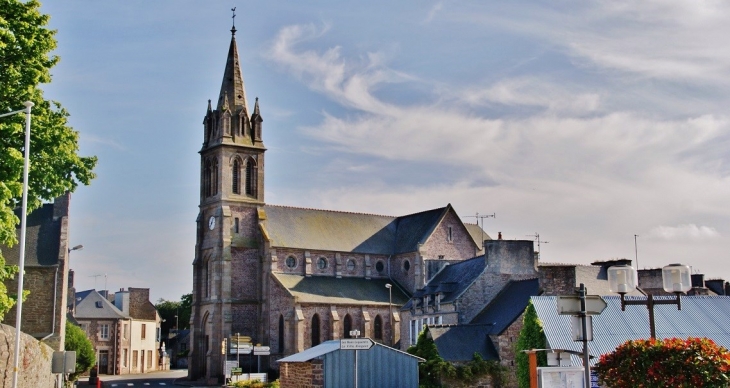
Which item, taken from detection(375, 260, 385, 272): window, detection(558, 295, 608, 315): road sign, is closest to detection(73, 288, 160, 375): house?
detection(375, 260, 385, 272): window

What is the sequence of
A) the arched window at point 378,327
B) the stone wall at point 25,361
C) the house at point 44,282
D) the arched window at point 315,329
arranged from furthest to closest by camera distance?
the arched window at point 378,327, the arched window at point 315,329, the house at point 44,282, the stone wall at point 25,361

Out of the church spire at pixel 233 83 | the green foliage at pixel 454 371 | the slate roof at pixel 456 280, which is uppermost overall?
the church spire at pixel 233 83

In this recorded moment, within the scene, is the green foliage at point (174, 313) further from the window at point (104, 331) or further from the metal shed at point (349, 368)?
the metal shed at point (349, 368)

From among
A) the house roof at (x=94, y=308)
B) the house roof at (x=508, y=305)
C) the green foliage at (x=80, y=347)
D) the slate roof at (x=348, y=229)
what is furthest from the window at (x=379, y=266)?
the house roof at (x=94, y=308)

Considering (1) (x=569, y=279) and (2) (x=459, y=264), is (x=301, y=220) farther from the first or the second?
(1) (x=569, y=279)

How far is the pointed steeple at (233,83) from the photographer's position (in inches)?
2817

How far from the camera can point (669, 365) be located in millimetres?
17781

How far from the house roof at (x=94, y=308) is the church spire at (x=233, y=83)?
89.1ft

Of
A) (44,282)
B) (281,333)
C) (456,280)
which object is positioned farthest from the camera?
(281,333)

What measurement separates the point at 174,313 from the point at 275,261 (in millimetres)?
61886

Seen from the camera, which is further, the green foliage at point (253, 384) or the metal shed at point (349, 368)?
the green foliage at point (253, 384)

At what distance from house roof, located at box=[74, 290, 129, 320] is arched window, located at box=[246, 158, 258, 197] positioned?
24278mm

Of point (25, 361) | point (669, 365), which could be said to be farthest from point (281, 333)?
point (669, 365)

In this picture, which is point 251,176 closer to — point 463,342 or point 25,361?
point 463,342
